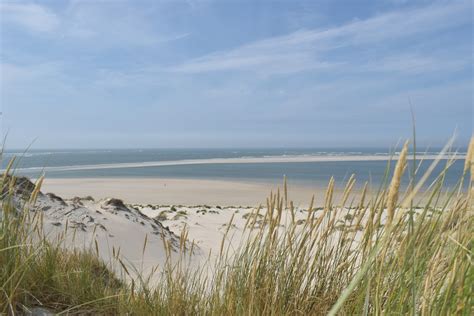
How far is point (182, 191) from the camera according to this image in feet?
73.9

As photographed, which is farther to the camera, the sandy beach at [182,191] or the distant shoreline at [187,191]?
the sandy beach at [182,191]

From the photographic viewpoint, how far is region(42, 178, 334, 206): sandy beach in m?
18.7

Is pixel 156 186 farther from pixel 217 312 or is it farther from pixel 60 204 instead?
pixel 217 312

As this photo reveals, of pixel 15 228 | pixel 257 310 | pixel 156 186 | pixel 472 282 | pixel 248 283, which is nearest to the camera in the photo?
pixel 472 282

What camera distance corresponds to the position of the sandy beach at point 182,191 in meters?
18.7

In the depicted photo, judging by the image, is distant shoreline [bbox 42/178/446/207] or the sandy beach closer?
distant shoreline [bbox 42/178/446/207]

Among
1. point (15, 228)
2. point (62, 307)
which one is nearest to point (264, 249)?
point (62, 307)

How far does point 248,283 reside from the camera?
2168 millimetres

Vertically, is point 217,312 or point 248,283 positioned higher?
point 248,283

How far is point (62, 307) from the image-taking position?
2508 millimetres

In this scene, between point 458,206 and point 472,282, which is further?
point 458,206

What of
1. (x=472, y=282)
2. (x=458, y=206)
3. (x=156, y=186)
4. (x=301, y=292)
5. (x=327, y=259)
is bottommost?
(x=156, y=186)

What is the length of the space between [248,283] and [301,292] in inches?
13.2

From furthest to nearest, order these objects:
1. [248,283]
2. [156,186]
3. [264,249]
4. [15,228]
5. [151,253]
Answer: [156,186]
[151,253]
[15,228]
[264,249]
[248,283]
